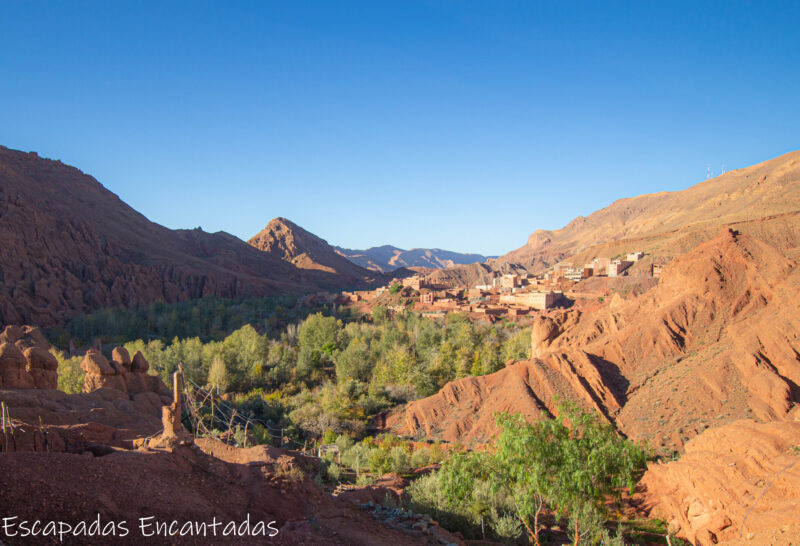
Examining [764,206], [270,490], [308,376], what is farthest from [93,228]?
[764,206]

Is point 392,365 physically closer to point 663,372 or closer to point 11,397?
point 663,372

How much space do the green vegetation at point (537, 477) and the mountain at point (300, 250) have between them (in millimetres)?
101251

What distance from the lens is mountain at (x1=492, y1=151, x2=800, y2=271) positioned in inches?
2060

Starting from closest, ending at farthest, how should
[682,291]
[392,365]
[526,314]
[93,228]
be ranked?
[682,291], [392,365], [526,314], [93,228]

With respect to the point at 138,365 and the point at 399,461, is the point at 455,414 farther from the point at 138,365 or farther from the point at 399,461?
the point at 138,365

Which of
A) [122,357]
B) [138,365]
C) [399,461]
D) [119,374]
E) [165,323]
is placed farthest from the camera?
[165,323]

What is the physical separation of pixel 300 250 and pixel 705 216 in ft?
324

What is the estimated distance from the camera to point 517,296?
5388cm

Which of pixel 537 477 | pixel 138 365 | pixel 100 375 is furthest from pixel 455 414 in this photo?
pixel 100 375

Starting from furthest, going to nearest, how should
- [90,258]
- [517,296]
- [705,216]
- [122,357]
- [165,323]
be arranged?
[705,216] < [90,258] < [517,296] < [165,323] < [122,357]

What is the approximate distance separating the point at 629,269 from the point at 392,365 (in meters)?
41.2

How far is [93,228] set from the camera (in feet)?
240

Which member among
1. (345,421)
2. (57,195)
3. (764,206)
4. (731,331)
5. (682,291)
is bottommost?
(345,421)

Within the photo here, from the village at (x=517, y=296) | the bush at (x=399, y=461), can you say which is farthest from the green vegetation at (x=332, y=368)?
the village at (x=517, y=296)
